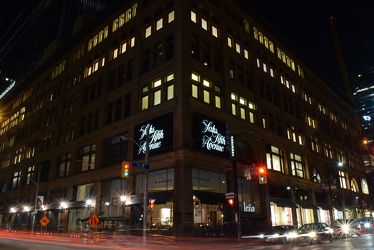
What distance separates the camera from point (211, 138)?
33.9 metres

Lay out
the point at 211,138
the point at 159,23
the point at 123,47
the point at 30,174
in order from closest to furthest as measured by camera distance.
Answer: the point at 211,138 → the point at 159,23 → the point at 123,47 → the point at 30,174

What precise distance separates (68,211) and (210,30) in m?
31.6

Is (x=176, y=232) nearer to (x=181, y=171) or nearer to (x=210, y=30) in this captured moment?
(x=181, y=171)

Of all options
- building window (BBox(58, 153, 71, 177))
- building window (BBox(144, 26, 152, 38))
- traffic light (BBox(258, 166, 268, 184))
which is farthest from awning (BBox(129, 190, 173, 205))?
building window (BBox(144, 26, 152, 38))

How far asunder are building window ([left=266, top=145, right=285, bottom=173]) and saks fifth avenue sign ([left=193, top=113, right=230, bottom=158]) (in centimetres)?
1097

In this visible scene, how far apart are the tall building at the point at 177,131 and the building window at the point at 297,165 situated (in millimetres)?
352

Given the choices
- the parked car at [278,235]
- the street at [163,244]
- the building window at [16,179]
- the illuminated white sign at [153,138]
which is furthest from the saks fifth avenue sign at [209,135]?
the building window at [16,179]

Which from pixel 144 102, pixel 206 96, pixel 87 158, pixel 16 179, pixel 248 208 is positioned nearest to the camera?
pixel 206 96

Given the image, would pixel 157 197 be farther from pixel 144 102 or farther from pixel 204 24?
pixel 204 24

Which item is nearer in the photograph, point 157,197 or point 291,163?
point 157,197

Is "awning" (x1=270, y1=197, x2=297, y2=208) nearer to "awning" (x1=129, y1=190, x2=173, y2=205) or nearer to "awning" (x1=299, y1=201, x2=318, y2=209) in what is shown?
"awning" (x1=299, y1=201, x2=318, y2=209)

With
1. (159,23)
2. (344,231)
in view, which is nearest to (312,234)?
(344,231)

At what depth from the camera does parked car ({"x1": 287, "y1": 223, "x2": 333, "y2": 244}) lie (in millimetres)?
25828

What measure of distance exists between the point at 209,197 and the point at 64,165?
28043 mm
